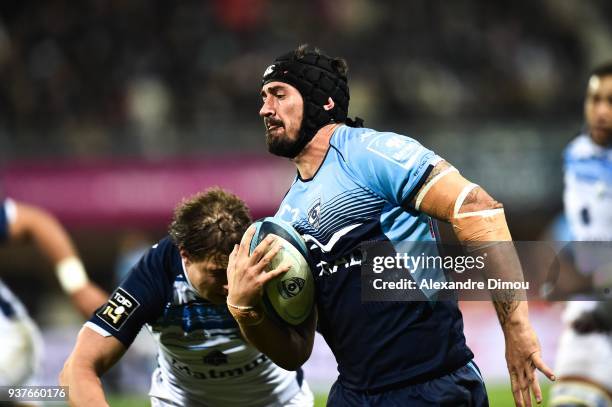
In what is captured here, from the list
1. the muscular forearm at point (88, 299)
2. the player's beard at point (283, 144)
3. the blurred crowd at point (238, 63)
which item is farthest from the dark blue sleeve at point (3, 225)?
the blurred crowd at point (238, 63)

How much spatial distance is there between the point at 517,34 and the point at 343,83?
518 inches

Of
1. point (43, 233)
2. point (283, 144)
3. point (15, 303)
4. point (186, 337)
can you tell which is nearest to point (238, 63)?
point (15, 303)

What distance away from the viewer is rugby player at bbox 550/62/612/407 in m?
5.93

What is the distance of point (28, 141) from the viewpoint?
Result: 15.2 metres

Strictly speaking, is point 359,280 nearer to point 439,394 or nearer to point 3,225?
point 439,394

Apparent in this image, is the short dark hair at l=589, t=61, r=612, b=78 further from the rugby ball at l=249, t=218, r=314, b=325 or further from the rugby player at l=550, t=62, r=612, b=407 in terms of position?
the rugby ball at l=249, t=218, r=314, b=325

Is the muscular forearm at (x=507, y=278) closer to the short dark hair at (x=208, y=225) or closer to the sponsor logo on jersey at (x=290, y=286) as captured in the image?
the sponsor logo on jersey at (x=290, y=286)

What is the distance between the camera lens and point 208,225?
14.8ft

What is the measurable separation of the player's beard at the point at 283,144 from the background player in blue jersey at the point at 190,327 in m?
0.48

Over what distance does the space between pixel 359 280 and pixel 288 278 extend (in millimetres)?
292

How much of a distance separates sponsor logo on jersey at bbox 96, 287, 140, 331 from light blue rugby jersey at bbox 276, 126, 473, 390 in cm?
96

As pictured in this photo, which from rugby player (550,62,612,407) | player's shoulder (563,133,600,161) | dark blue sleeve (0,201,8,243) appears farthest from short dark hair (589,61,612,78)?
dark blue sleeve (0,201,8,243)

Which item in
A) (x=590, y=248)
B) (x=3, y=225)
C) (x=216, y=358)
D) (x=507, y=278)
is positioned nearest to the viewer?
(x=507, y=278)

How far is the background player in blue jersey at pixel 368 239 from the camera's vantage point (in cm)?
372
